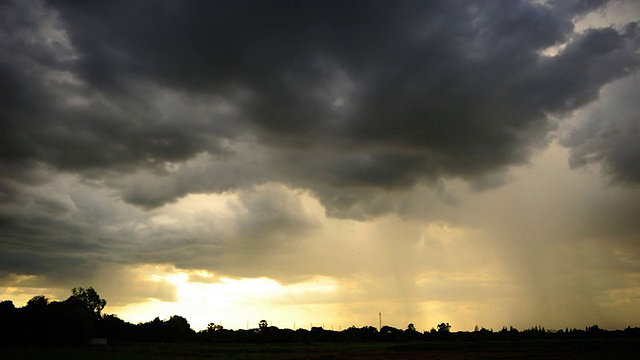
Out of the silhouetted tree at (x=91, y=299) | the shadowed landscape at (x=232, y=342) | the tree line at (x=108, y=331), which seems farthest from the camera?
the silhouetted tree at (x=91, y=299)

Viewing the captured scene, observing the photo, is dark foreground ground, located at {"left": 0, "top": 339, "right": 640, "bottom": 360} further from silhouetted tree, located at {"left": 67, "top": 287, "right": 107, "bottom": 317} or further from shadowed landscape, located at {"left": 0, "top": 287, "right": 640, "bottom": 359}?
silhouetted tree, located at {"left": 67, "top": 287, "right": 107, "bottom": 317}

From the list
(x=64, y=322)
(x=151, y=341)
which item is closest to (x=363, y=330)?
(x=151, y=341)

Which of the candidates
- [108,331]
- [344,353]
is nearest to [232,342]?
[108,331]

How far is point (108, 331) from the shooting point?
15112 centimetres

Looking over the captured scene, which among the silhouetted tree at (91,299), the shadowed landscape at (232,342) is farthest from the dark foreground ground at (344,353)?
the silhouetted tree at (91,299)

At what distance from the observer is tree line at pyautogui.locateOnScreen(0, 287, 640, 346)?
8475cm

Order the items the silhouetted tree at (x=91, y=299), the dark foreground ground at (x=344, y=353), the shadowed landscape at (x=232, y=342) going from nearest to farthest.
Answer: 1. the dark foreground ground at (x=344, y=353)
2. the shadowed landscape at (x=232, y=342)
3. the silhouetted tree at (x=91, y=299)

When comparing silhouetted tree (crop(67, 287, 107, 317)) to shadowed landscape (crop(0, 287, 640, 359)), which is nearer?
shadowed landscape (crop(0, 287, 640, 359))

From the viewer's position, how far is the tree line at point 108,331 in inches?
3337

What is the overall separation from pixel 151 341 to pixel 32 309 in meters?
81.2

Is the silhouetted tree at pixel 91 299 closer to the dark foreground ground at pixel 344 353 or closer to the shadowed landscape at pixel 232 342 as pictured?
the shadowed landscape at pixel 232 342

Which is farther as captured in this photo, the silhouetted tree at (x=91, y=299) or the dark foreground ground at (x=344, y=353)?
the silhouetted tree at (x=91, y=299)

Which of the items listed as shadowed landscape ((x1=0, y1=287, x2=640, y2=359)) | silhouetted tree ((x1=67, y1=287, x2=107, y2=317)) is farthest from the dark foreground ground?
silhouetted tree ((x1=67, y1=287, x2=107, y2=317))

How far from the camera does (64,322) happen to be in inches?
3469
